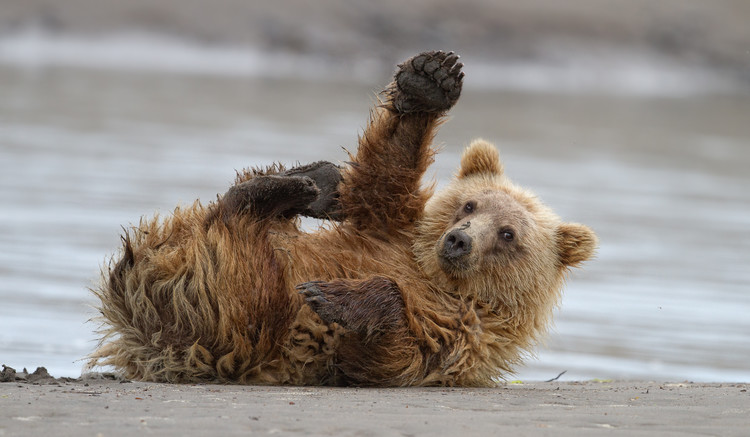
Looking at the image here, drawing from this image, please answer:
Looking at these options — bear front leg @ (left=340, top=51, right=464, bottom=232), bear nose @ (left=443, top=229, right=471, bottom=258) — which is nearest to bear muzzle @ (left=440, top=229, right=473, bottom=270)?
bear nose @ (left=443, top=229, right=471, bottom=258)

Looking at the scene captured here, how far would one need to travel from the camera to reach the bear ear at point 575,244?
619 cm

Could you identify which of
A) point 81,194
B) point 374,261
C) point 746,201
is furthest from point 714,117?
point 374,261

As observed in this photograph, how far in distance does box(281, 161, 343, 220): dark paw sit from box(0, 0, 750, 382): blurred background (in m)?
0.68

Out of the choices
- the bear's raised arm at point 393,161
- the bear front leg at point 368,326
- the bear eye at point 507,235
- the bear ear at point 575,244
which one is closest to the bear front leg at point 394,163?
the bear's raised arm at point 393,161

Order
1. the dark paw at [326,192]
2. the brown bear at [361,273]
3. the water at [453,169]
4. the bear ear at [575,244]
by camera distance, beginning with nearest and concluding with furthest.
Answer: the brown bear at [361,273]
the bear ear at [575,244]
the dark paw at [326,192]
the water at [453,169]

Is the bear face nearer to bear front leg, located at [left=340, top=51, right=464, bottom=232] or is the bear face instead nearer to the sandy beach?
bear front leg, located at [left=340, top=51, right=464, bottom=232]

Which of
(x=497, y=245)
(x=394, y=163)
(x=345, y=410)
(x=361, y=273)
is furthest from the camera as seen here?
(x=394, y=163)

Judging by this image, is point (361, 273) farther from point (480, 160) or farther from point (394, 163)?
point (480, 160)

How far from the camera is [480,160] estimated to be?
6.58m

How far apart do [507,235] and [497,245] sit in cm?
9

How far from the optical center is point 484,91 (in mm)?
24641

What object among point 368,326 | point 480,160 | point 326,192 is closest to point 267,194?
point 326,192

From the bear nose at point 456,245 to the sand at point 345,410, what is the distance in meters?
0.75

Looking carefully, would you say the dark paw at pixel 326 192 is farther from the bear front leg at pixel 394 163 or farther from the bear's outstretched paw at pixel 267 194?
the bear's outstretched paw at pixel 267 194
